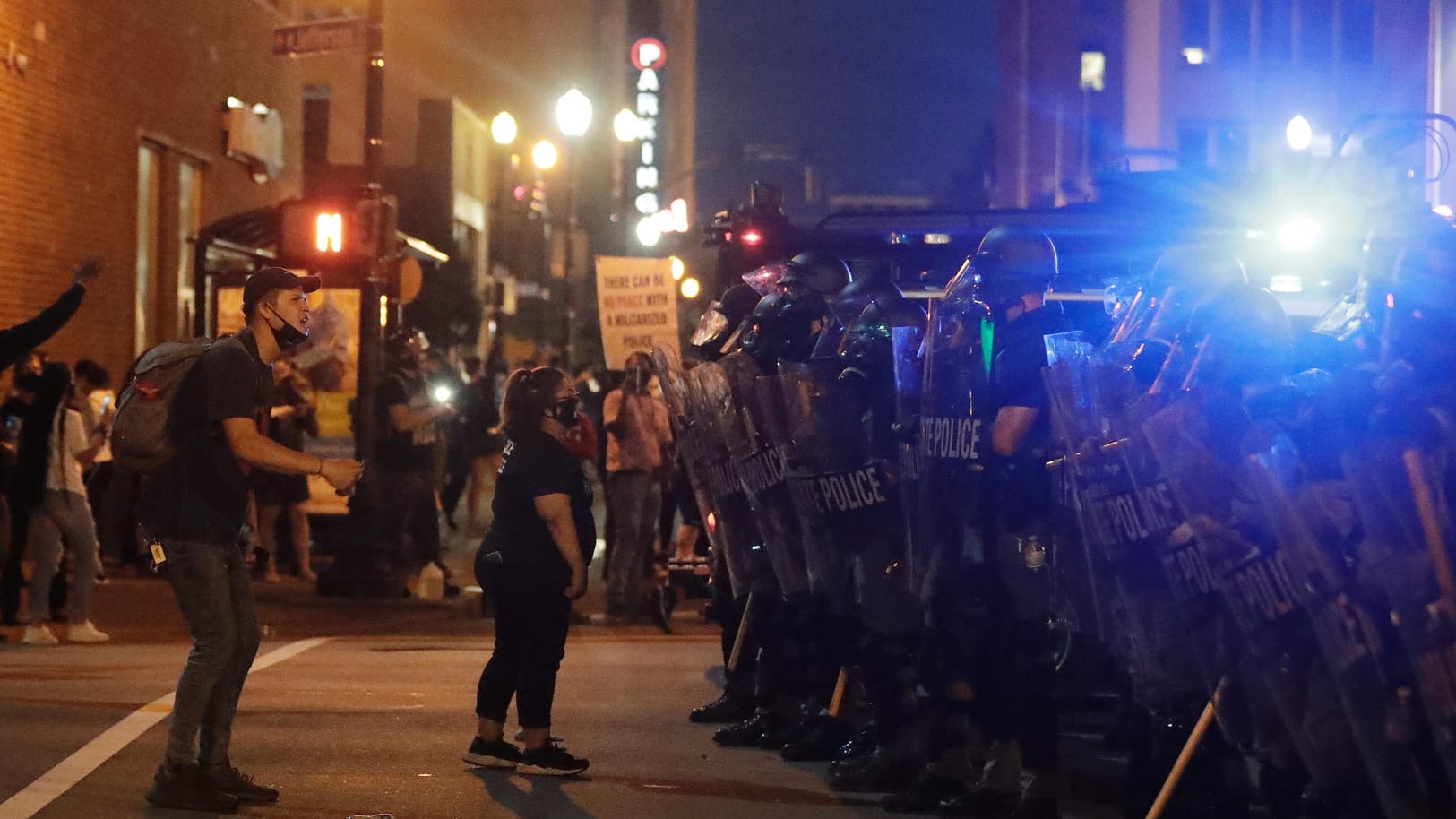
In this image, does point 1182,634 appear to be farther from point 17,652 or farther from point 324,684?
point 17,652

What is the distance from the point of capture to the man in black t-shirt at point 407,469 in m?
15.4

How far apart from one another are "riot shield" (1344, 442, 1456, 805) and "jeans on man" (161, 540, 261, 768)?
161 inches

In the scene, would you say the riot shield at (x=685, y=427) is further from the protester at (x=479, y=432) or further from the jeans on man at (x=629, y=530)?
the protester at (x=479, y=432)

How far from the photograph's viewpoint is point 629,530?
14766mm

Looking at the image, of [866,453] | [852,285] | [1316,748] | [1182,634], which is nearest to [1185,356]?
[1182,634]

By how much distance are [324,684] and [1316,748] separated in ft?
21.0

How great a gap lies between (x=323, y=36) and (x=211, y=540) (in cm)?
982

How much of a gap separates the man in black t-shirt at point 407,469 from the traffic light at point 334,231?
3.89 ft

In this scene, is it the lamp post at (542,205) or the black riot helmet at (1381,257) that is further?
the lamp post at (542,205)

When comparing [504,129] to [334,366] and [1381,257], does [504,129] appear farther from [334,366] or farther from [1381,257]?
[1381,257]

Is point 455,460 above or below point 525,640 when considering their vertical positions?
above

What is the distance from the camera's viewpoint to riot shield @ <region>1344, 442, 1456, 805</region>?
199 inches

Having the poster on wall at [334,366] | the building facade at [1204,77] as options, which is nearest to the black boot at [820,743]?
the poster on wall at [334,366]

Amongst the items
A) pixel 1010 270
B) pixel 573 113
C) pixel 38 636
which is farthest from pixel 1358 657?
pixel 573 113
